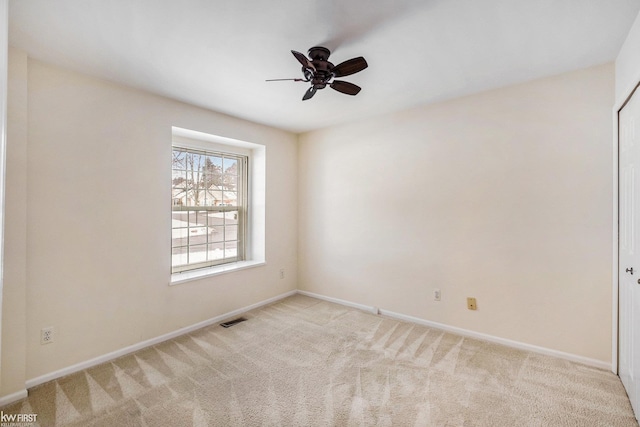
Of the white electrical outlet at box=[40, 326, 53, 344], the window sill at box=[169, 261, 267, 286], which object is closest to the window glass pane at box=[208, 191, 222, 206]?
the window sill at box=[169, 261, 267, 286]

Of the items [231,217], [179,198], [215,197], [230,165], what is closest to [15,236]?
[179,198]

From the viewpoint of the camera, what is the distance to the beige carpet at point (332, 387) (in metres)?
1.85

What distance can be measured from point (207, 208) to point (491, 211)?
3203 mm

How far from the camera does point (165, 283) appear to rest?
117 inches

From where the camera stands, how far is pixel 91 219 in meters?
2.46

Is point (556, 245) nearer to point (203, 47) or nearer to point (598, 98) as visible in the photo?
point (598, 98)

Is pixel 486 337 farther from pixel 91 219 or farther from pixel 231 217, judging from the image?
pixel 91 219

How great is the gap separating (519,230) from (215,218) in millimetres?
3394

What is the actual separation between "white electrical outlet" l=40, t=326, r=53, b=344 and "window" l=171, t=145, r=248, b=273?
1222 millimetres

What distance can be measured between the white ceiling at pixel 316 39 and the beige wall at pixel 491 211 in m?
0.36

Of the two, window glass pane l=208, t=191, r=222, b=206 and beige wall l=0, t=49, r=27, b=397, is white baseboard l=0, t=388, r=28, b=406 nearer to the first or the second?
beige wall l=0, t=49, r=27, b=397

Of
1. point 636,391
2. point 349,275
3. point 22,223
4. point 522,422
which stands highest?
point 22,223

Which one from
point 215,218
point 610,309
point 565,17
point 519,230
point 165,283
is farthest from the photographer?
point 215,218

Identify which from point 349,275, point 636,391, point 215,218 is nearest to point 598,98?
point 636,391
